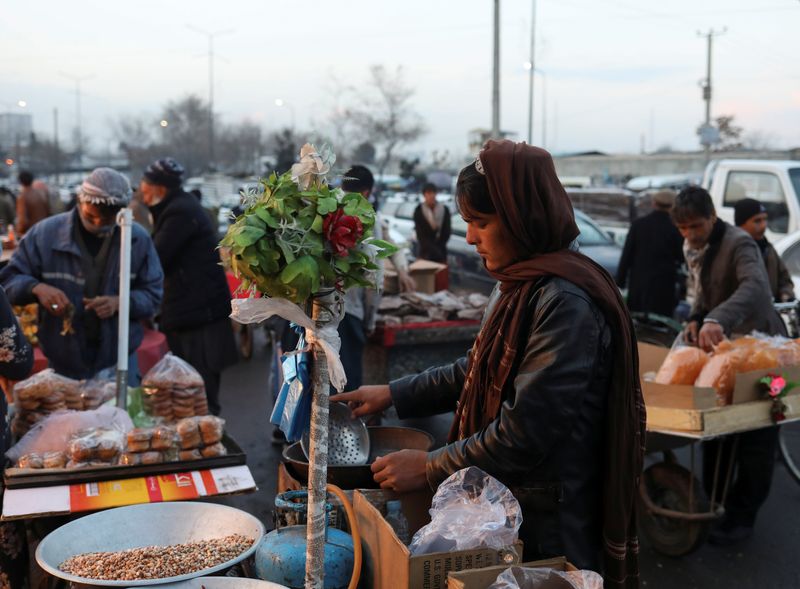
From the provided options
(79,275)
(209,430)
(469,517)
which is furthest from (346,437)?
(79,275)

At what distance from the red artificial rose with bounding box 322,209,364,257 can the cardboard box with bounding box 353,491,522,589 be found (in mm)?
714

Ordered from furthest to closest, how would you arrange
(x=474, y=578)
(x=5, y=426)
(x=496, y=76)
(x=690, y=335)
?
(x=496, y=76) < (x=690, y=335) < (x=5, y=426) < (x=474, y=578)

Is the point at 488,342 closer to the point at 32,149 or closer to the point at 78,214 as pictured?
the point at 78,214

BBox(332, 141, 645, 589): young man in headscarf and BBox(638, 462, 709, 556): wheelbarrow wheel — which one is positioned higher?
BBox(332, 141, 645, 589): young man in headscarf

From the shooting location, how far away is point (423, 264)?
7992mm

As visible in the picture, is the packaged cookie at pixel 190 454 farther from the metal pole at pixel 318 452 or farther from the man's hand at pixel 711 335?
the man's hand at pixel 711 335

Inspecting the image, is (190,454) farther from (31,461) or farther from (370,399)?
(370,399)

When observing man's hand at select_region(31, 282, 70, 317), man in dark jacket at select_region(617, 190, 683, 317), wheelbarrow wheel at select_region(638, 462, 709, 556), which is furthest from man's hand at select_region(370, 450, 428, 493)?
man in dark jacket at select_region(617, 190, 683, 317)

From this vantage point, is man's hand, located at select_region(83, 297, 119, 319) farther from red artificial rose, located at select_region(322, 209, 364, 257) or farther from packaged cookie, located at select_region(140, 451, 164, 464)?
red artificial rose, located at select_region(322, 209, 364, 257)

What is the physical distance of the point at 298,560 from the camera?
225 centimetres

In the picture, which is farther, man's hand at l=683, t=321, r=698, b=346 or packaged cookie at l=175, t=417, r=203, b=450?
man's hand at l=683, t=321, r=698, b=346

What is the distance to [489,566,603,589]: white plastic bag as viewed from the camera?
73.4 inches

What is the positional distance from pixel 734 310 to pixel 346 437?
2.82 meters

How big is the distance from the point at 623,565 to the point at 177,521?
1.43 metres
